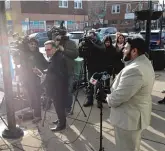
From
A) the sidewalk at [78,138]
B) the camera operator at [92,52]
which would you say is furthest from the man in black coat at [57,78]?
the camera operator at [92,52]

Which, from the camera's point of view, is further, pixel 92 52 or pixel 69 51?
pixel 92 52

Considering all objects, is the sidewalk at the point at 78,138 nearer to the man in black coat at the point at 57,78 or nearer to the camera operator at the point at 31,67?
the man in black coat at the point at 57,78

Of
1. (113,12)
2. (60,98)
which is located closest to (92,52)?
(60,98)

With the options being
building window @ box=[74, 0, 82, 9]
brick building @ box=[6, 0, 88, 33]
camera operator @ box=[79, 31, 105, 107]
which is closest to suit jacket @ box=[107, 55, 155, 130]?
camera operator @ box=[79, 31, 105, 107]

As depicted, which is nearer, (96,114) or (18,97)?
(96,114)

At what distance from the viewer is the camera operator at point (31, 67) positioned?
437 centimetres

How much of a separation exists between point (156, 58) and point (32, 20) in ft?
80.7

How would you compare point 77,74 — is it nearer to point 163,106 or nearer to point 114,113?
point 163,106

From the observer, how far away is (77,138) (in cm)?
385

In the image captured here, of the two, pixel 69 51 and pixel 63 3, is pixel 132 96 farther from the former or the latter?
pixel 63 3

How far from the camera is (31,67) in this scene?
4387 mm

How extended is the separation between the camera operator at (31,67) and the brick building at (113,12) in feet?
114

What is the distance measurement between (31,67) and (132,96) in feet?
8.23

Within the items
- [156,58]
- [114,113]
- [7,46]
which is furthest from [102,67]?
[156,58]
